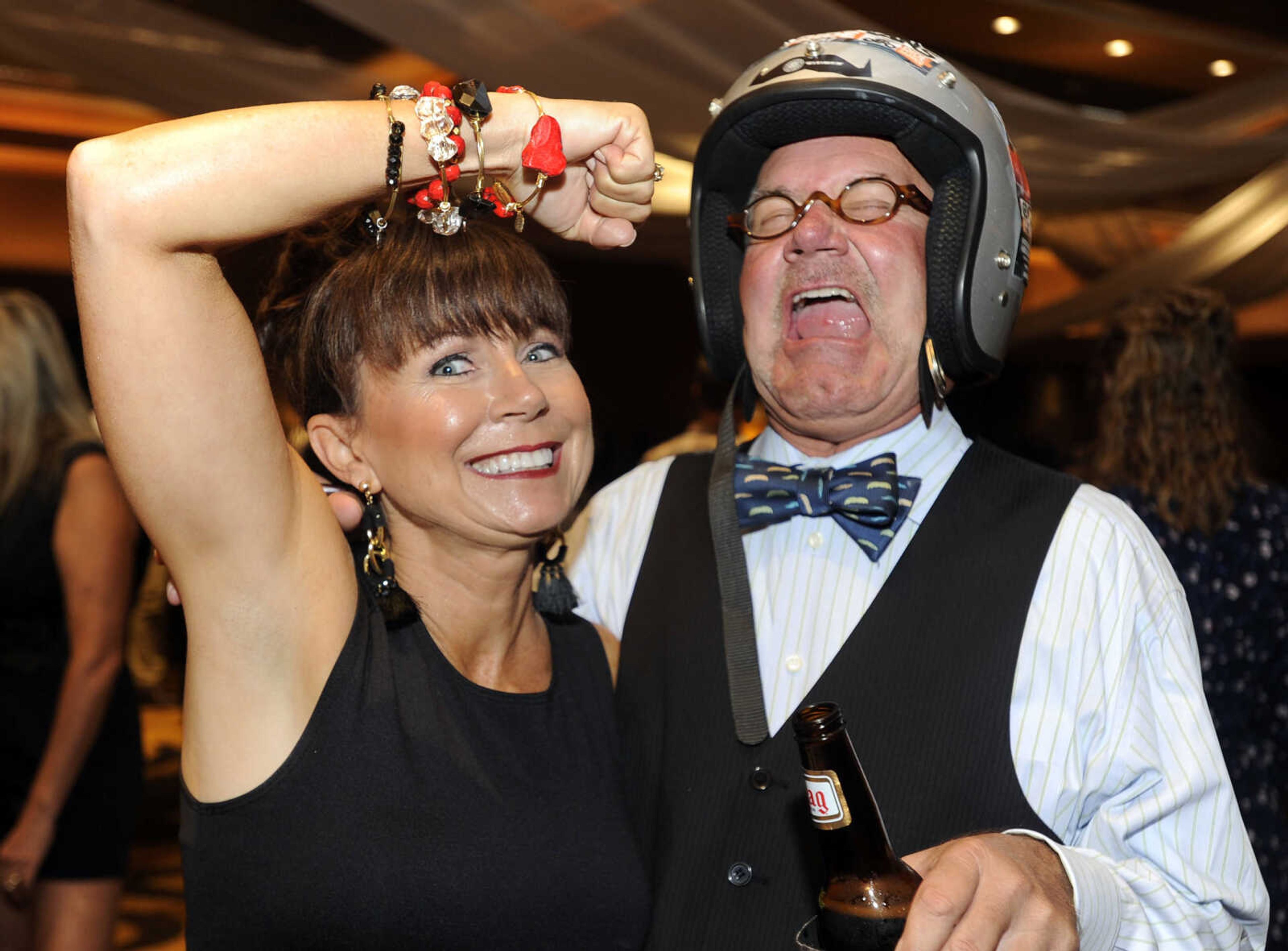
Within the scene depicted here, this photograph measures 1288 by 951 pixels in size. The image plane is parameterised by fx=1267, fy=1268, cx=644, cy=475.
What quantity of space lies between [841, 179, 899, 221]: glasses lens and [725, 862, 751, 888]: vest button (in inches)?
35.0

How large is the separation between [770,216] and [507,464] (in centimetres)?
57

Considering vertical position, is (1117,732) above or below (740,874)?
above

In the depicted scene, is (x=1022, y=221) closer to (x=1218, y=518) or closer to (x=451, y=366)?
(x=451, y=366)

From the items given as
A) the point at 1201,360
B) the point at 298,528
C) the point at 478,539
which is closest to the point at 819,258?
the point at 478,539

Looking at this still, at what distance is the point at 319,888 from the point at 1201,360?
2.55 metres

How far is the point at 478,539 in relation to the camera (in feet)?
5.35

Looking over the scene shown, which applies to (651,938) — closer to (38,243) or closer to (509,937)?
(509,937)

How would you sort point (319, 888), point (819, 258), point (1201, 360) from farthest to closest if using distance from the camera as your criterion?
1. point (1201, 360)
2. point (819, 258)
3. point (319, 888)

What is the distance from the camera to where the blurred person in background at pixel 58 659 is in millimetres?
2693

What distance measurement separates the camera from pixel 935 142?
5.80 ft

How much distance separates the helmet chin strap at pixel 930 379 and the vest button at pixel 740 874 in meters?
0.66

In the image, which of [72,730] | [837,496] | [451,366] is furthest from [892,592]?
[72,730]

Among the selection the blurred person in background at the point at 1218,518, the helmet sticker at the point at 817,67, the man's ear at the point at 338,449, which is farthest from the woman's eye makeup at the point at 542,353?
the blurred person in background at the point at 1218,518

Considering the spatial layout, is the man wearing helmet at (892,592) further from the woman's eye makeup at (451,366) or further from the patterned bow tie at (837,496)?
the woman's eye makeup at (451,366)
